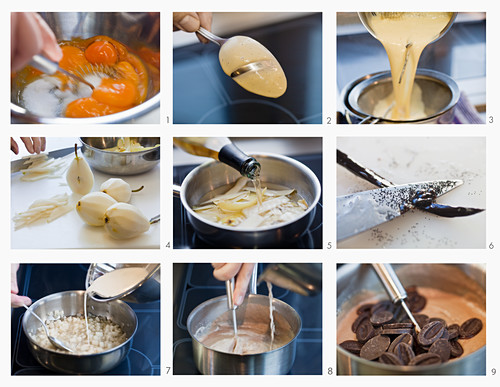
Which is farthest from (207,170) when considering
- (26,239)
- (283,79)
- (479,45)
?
(479,45)

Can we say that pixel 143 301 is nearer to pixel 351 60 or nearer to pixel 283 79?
pixel 283 79

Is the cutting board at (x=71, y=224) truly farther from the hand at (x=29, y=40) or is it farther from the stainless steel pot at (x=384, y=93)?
the stainless steel pot at (x=384, y=93)

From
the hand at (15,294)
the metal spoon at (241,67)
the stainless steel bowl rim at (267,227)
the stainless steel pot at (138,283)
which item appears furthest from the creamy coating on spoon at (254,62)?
the hand at (15,294)

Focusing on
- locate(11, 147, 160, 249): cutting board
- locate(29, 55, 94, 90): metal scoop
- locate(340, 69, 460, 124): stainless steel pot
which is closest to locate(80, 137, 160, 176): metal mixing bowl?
locate(11, 147, 160, 249): cutting board

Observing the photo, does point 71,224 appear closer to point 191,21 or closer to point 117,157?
point 117,157

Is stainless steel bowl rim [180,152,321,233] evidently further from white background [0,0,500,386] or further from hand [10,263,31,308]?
hand [10,263,31,308]

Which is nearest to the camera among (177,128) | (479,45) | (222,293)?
(177,128)
